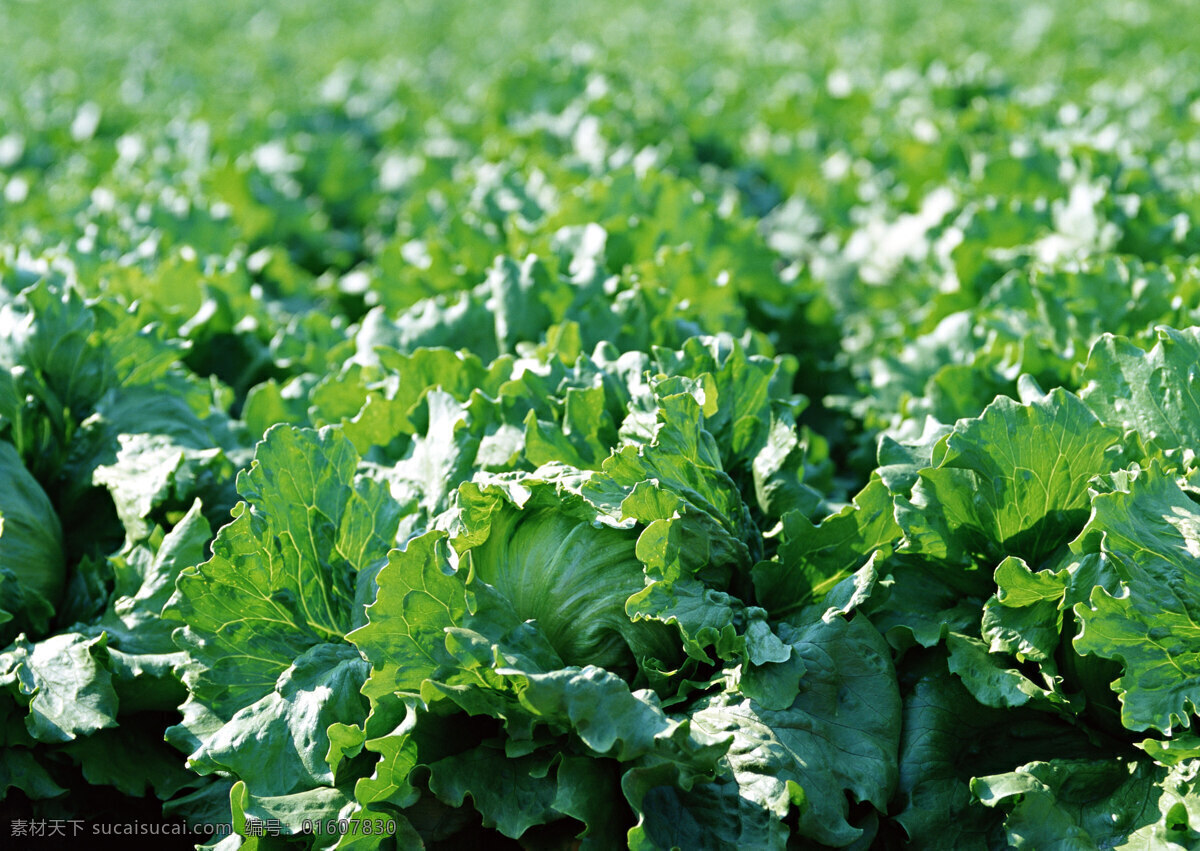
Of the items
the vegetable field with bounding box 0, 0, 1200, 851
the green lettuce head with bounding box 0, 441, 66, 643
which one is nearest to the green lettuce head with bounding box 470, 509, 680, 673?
the vegetable field with bounding box 0, 0, 1200, 851

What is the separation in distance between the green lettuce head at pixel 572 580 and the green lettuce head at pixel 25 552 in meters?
1.31

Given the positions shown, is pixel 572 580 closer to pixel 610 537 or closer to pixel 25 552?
pixel 610 537

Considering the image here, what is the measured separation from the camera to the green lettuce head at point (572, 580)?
8.66 feet

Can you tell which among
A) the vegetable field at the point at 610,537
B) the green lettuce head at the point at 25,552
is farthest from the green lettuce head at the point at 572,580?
the green lettuce head at the point at 25,552

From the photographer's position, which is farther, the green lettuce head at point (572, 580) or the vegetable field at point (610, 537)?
the green lettuce head at point (572, 580)

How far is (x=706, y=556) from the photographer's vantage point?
106 inches

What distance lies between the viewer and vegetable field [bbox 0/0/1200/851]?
2482 mm

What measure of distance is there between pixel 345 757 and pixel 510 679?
46 centimetres

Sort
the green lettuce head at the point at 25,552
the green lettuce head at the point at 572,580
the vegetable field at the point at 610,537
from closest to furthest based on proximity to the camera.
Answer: the vegetable field at the point at 610,537 < the green lettuce head at the point at 572,580 < the green lettuce head at the point at 25,552

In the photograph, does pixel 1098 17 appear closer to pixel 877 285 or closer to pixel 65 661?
pixel 877 285

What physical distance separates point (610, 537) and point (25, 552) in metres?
1.65

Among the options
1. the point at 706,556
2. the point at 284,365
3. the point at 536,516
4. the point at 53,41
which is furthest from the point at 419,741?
the point at 53,41

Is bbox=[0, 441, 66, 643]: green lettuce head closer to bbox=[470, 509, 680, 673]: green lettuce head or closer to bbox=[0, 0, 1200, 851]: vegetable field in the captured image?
bbox=[0, 0, 1200, 851]: vegetable field

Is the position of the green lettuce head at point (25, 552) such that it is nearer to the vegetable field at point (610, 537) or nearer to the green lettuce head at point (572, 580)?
the vegetable field at point (610, 537)
